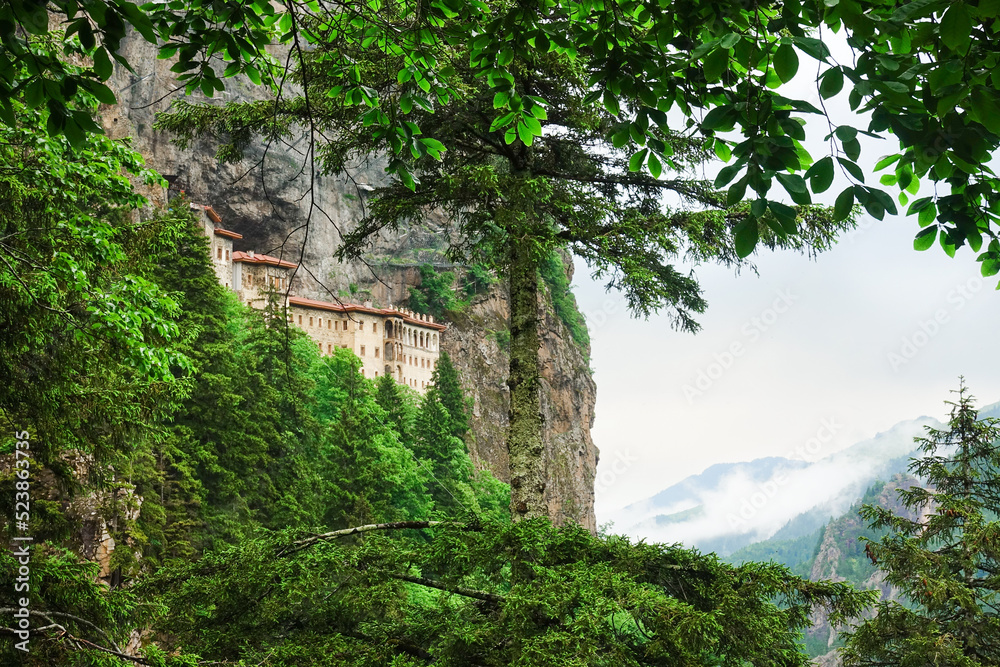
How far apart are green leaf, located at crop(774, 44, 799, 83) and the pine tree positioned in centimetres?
1081

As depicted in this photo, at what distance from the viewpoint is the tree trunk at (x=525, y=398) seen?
24.1 ft

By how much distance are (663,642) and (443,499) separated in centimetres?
3235

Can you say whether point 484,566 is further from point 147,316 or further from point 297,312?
point 297,312

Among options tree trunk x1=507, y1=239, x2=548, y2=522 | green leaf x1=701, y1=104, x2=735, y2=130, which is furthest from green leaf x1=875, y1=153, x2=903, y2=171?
tree trunk x1=507, y1=239, x2=548, y2=522

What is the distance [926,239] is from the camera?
122 inches

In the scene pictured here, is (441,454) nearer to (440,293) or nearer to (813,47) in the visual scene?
(440,293)

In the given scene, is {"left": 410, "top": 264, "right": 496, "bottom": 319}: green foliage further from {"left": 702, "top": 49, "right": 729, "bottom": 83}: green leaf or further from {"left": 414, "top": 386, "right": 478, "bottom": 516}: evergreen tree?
{"left": 702, "top": 49, "right": 729, "bottom": 83}: green leaf

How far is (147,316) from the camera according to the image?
785cm

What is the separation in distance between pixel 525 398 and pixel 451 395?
1535 inches

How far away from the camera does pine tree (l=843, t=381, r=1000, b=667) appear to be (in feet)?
40.0

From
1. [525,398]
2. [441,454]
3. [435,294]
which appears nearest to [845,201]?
[525,398]

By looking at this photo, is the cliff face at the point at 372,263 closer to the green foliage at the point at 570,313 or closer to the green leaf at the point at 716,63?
the green foliage at the point at 570,313

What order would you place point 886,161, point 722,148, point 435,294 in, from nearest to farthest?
point 886,161 → point 722,148 → point 435,294

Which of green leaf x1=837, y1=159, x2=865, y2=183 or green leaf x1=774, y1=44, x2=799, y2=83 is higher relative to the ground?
green leaf x1=774, y1=44, x2=799, y2=83
